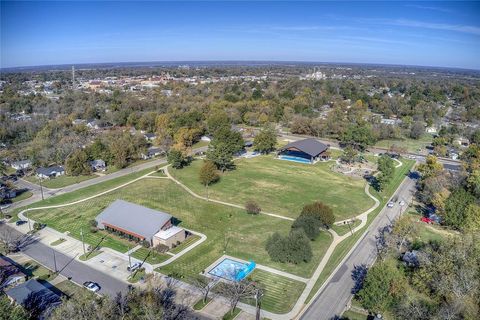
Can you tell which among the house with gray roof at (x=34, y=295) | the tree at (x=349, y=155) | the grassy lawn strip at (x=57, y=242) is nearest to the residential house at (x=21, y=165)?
the grassy lawn strip at (x=57, y=242)

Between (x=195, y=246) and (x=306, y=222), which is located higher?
(x=306, y=222)

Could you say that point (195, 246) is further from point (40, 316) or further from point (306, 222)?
point (40, 316)

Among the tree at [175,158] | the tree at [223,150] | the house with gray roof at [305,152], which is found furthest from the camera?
the house with gray roof at [305,152]

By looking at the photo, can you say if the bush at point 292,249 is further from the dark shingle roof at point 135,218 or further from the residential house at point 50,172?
the residential house at point 50,172

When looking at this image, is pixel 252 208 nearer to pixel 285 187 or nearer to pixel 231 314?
pixel 285 187

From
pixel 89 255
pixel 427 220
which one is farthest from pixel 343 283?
pixel 89 255

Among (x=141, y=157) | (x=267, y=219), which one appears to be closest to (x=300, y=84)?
(x=141, y=157)
